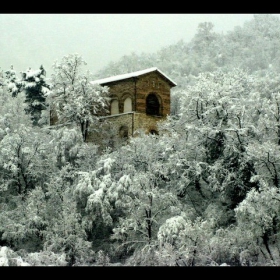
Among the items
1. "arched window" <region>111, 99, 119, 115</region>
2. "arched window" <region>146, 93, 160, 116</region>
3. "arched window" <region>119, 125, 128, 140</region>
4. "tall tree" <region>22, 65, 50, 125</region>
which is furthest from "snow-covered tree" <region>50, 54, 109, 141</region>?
"tall tree" <region>22, 65, 50, 125</region>

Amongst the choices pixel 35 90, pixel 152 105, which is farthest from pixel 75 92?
pixel 35 90

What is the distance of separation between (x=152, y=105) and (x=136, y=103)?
67.5 inches

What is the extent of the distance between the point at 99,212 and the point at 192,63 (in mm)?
54143

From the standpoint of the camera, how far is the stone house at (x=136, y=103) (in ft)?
107

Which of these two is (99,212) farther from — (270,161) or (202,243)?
(270,161)

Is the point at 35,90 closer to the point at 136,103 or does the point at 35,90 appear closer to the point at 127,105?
the point at 127,105

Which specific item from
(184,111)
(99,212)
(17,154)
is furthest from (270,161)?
(17,154)

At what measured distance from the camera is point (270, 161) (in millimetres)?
23359

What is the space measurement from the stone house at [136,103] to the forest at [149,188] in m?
1.57

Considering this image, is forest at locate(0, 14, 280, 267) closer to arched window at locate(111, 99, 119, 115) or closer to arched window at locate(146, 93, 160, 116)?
arched window at locate(111, 99, 119, 115)

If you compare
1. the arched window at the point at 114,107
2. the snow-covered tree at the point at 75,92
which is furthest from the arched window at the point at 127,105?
the snow-covered tree at the point at 75,92

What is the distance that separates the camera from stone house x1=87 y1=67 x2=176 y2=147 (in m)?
32.5

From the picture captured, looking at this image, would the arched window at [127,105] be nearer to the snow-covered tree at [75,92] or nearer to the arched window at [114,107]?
the arched window at [114,107]
